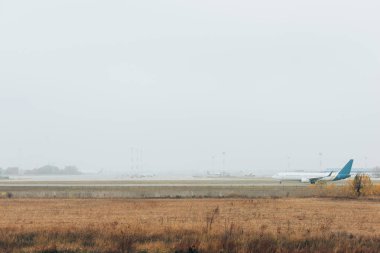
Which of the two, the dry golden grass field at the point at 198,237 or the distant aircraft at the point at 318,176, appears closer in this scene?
the dry golden grass field at the point at 198,237

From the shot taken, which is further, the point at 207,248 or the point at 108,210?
the point at 108,210

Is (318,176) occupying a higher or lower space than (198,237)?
higher

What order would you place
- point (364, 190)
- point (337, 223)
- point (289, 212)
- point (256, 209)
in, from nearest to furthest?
point (337, 223)
point (289, 212)
point (256, 209)
point (364, 190)

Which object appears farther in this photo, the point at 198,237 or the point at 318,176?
the point at 318,176

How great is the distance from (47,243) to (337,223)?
58.8ft

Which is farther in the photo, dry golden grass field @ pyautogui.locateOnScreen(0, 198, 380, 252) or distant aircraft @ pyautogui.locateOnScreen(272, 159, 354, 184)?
distant aircraft @ pyautogui.locateOnScreen(272, 159, 354, 184)

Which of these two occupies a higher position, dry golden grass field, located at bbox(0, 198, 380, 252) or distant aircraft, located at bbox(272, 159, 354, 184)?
distant aircraft, located at bbox(272, 159, 354, 184)

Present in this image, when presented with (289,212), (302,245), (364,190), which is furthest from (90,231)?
(364,190)

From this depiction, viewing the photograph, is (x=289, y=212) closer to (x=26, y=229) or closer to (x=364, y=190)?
(x=26, y=229)

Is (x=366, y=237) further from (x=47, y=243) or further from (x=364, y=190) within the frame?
(x=364, y=190)

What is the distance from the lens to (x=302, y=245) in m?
22.0

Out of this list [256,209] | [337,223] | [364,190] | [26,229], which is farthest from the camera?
[364,190]

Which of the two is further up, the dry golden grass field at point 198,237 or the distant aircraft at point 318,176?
the distant aircraft at point 318,176

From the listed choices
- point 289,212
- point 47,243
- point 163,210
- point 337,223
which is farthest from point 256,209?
point 47,243
